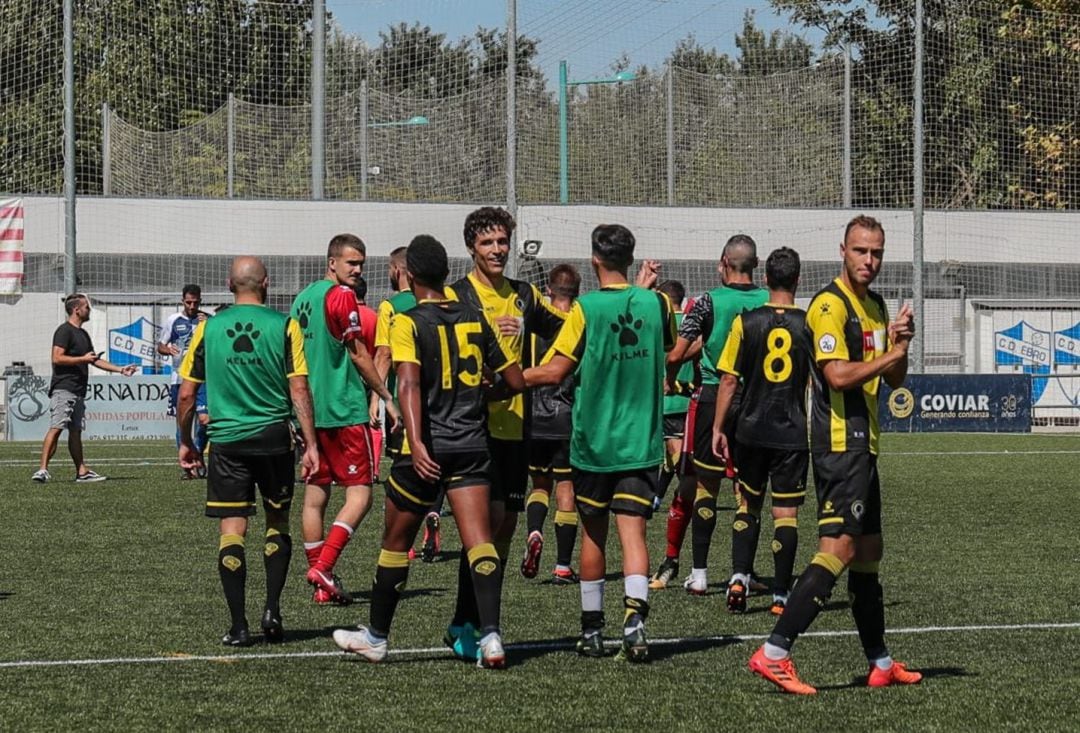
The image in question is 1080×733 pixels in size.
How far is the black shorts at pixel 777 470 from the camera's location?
30.4 feet

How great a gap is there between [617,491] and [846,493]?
1.32m

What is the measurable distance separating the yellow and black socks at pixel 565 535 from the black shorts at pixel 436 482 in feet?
9.96

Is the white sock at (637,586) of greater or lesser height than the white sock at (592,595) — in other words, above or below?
above

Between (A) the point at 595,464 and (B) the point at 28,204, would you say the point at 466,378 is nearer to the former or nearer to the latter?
(A) the point at 595,464

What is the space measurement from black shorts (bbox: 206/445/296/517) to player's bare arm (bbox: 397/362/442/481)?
1186 millimetres

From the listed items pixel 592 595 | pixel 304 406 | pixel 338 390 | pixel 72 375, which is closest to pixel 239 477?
pixel 304 406

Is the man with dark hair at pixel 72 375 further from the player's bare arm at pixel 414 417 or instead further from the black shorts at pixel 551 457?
the player's bare arm at pixel 414 417

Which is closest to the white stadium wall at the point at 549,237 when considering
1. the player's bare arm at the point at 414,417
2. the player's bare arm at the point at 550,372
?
the player's bare arm at the point at 550,372

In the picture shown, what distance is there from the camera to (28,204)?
31.0 m

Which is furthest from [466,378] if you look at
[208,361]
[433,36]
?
[433,36]

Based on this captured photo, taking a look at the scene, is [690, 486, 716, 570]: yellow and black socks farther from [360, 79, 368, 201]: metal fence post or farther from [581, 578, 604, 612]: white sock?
[360, 79, 368, 201]: metal fence post

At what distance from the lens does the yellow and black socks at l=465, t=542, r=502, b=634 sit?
7.44 m

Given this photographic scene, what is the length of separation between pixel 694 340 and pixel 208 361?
2870mm

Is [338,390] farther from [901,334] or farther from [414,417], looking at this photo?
[901,334]
